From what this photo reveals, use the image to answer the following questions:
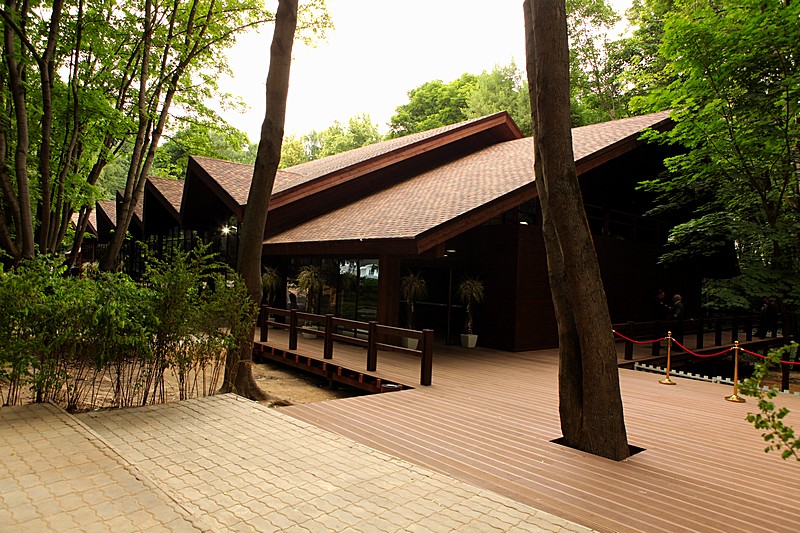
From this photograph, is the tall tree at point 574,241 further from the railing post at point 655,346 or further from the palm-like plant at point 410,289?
the railing post at point 655,346

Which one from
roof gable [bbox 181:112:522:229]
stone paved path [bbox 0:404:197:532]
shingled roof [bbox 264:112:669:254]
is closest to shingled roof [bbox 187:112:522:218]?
roof gable [bbox 181:112:522:229]

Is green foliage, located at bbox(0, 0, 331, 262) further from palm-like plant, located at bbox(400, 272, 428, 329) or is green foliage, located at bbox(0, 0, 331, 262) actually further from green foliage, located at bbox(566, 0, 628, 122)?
green foliage, located at bbox(566, 0, 628, 122)

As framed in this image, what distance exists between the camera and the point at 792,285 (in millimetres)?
12219

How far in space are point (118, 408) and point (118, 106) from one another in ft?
29.9

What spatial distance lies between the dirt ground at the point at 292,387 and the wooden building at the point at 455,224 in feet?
6.67

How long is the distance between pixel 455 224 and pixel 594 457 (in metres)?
5.36

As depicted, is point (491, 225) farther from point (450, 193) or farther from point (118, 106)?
point (118, 106)

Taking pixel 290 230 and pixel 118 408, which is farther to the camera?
pixel 290 230

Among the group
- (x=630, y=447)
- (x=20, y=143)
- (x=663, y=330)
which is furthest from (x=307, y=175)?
(x=630, y=447)

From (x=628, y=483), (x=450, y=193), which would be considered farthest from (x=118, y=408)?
(x=450, y=193)

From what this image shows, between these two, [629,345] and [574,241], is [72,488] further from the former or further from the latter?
[629,345]

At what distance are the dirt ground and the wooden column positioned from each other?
1.87m

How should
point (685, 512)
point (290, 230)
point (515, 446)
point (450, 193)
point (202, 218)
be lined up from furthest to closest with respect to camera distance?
point (202, 218) < point (290, 230) < point (450, 193) < point (515, 446) < point (685, 512)

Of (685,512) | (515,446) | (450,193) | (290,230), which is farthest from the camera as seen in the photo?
(290,230)
